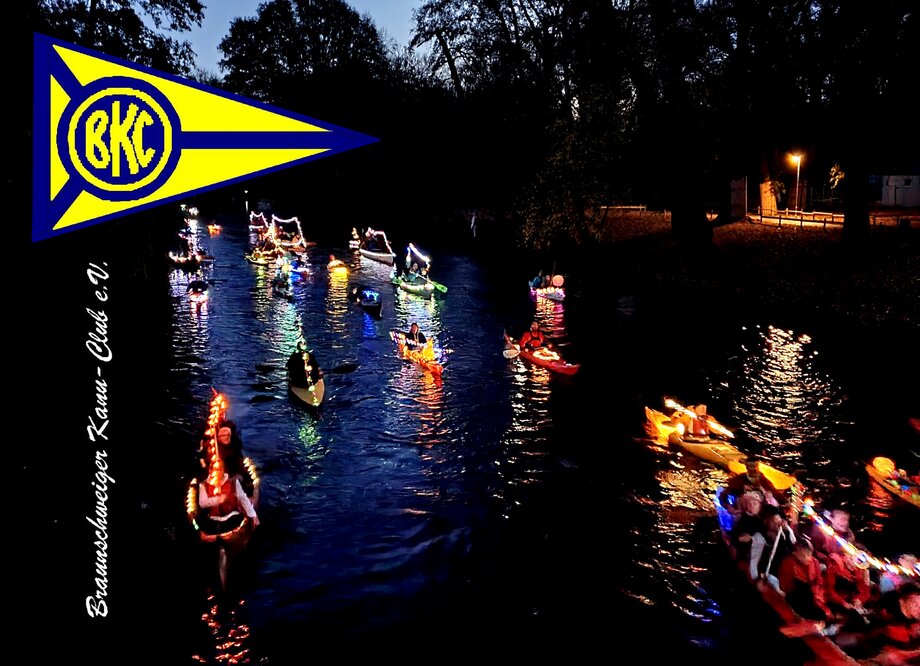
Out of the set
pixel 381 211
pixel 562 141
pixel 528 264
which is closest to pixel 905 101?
pixel 562 141

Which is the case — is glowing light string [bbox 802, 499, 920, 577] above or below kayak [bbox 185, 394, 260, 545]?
above

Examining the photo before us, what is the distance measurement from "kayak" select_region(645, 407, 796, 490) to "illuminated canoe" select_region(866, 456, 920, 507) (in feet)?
6.46

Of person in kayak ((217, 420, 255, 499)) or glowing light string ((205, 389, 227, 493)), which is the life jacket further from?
glowing light string ((205, 389, 227, 493))

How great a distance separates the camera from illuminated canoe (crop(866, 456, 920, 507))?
14234mm

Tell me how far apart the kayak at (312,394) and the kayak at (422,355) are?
464 cm

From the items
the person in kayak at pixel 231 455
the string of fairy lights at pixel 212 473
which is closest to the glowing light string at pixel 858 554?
the string of fairy lights at pixel 212 473

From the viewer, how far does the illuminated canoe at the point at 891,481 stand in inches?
560

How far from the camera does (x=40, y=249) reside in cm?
1892

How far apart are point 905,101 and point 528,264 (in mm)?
25581

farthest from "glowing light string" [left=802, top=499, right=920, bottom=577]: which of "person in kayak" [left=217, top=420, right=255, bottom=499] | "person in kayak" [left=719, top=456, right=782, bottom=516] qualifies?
"person in kayak" [left=217, top=420, right=255, bottom=499]

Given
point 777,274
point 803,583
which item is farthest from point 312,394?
point 777,274

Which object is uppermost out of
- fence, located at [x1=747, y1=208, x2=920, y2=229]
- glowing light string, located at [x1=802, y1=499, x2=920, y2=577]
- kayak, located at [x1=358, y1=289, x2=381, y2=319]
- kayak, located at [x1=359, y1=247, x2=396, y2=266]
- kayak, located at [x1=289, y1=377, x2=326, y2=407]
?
fence, located at [x1=747, y1=208, x2=920, y2=229]

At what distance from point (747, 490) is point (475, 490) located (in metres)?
6.09

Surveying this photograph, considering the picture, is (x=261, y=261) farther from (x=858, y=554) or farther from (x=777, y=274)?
(x=858, y=554)
